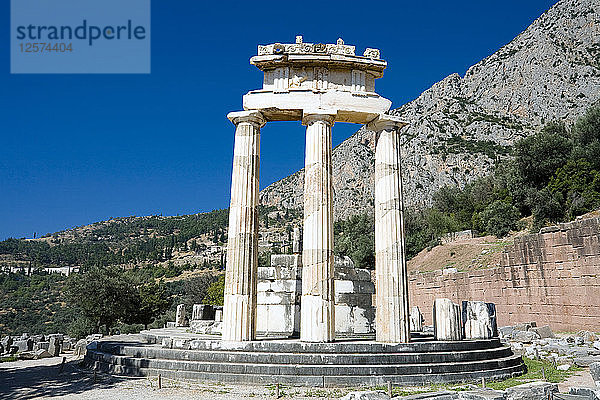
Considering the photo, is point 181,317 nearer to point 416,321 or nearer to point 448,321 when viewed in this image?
point 416,321

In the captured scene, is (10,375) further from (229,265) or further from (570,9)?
(570,9)

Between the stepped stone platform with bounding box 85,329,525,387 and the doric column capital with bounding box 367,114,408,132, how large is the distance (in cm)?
751

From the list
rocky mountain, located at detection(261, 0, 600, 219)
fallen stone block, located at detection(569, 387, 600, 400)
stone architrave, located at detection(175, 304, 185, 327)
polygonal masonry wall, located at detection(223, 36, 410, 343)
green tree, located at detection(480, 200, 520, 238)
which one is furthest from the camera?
rocky mountain, located at detection(261, 0, 600, 219)

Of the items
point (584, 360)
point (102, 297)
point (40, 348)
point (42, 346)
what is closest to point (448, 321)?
point (584, 360)

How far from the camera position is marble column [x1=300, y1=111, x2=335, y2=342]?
15336mm

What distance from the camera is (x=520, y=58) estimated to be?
99125 millimetres

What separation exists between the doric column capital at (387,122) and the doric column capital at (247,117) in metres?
4.14

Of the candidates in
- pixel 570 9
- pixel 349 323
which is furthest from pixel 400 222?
pixel 570 9

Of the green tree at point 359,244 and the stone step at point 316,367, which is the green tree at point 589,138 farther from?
the stone step at point 316,367

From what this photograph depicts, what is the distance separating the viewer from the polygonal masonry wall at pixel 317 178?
618 inches

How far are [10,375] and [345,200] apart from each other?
290ft

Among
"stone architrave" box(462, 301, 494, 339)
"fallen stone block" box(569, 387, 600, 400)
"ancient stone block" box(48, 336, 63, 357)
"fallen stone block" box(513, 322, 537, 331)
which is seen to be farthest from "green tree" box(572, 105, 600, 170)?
"ancient stone block" box(48, 336, 63, 357)

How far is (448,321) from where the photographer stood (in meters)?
17.5

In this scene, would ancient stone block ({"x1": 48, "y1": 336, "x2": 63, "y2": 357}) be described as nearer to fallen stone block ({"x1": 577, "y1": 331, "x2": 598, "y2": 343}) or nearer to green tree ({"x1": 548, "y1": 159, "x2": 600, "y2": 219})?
fallen stone block ({"x1": 577, "y1": 331, "x2": 598, "y2": 343})
